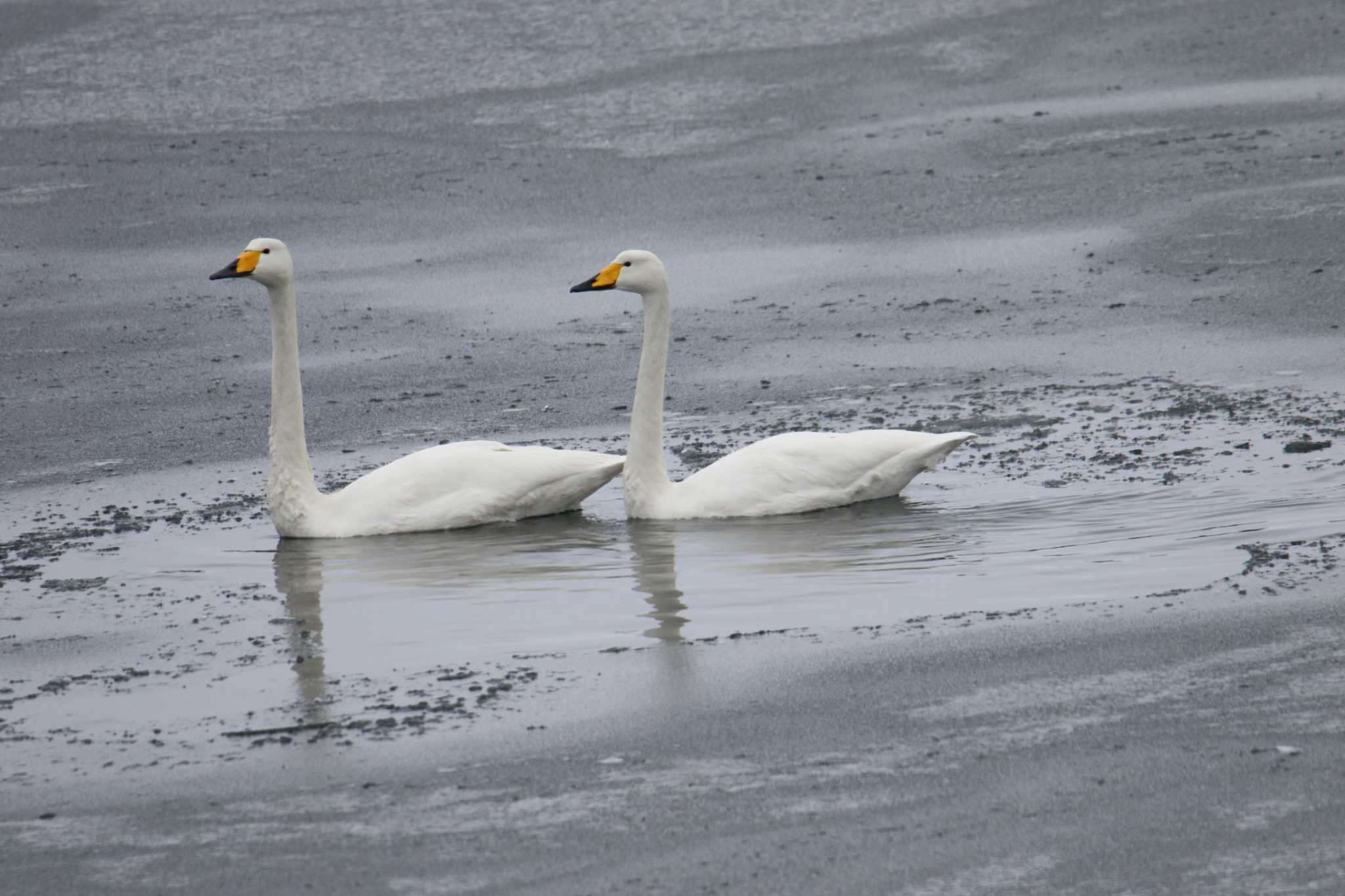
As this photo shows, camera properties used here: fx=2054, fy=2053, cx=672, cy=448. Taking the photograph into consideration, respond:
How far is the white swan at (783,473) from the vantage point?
900 cm

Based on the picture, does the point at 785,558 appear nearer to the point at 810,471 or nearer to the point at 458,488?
the point at 810,471

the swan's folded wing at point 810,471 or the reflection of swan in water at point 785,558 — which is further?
the swan's folded wing at point 810,471

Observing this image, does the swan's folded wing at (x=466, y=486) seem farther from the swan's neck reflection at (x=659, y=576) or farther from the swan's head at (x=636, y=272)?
the swan's head at (x=636, y=272)

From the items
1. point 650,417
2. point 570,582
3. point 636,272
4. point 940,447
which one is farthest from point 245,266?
point 940,447

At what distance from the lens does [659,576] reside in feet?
26.0

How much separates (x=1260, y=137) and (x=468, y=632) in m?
10.3

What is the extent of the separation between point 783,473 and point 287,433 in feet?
7.40

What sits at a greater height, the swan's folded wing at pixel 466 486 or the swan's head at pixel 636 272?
the swan's head at pixel 636 272

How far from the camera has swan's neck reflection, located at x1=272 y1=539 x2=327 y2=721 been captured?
6.46m

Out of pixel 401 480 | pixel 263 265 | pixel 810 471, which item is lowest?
pixel 810 471

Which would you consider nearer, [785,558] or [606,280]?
[785,558]

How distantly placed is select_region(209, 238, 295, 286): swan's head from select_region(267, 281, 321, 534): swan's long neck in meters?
0.06

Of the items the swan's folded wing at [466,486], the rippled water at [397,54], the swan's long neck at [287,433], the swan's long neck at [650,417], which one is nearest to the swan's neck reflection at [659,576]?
the swan's long neck at [650,417]

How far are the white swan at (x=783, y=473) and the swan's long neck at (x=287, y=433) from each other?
54.6 inches
